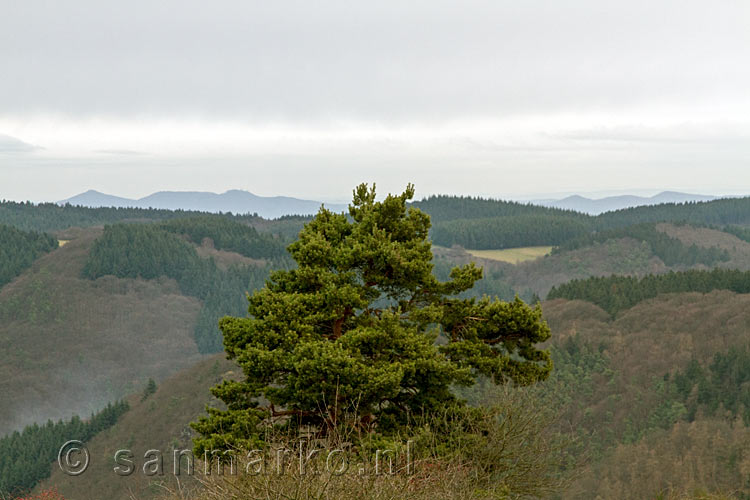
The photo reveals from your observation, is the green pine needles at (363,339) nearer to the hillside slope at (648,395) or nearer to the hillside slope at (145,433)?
the hillside slope at (648,395)

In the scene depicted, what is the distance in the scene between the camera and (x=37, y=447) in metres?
142

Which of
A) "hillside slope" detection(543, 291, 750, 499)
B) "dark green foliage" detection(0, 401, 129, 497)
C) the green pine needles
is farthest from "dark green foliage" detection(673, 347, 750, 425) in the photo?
"dark green foliage" detection(0, 401, 129, 497)

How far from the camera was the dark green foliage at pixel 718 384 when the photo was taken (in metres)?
93.9

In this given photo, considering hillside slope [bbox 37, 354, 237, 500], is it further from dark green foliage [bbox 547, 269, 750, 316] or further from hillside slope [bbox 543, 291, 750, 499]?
dark green foliage [bbox 547, 269, 750, 316]

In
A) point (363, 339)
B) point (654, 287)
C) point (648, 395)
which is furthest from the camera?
point (654, 287)

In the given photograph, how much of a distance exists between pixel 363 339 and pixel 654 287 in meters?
148

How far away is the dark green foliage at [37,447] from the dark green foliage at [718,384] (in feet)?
369

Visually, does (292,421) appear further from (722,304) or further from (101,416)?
(101,416)

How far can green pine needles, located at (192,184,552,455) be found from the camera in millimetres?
23016

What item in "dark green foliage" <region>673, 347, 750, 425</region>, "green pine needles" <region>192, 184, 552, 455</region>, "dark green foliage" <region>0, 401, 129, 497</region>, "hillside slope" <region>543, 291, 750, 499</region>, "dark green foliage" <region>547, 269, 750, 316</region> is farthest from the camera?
"dark green foliage" <region>547, 269, 750, 316</region>

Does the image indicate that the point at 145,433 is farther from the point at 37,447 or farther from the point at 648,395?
the point at 648,395

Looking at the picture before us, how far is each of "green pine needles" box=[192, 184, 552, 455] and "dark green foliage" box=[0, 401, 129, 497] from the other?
12531 centimetres

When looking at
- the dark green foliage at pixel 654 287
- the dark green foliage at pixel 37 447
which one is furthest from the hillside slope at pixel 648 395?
the dark green foliage at pixel 37 447

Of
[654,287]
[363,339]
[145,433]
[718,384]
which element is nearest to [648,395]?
[718,384]
